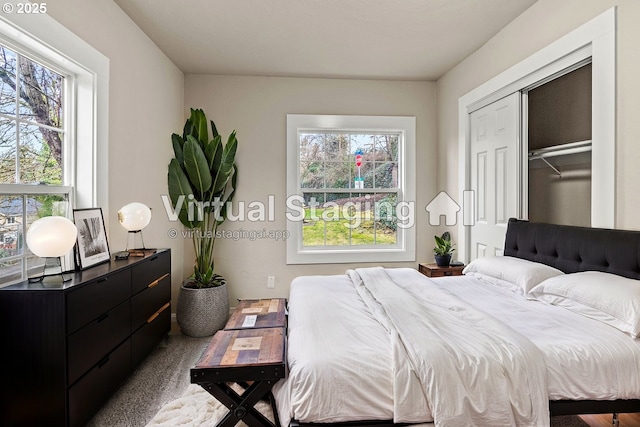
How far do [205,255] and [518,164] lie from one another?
3.13 metres

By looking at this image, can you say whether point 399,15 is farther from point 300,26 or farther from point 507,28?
point 507,28

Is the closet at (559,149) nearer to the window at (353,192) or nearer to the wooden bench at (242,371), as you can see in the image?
the window at (353,192)

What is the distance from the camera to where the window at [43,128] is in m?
1.82

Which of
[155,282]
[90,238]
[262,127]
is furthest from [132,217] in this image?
[262,127]

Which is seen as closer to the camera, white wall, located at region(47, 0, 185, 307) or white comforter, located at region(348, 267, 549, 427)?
white comforter, located at region(348, 267, 549, 427)

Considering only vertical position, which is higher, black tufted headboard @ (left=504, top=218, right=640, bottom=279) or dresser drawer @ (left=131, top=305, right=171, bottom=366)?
black tufted headboard @ (left=504, top=218, right=640, bottom=279)

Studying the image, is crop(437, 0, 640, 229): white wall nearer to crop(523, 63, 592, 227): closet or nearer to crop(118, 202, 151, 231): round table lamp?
crop(523, 63, 592, 227): closet

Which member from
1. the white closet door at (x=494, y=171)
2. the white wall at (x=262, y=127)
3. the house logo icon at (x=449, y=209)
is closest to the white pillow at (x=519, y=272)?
the white closet door at (x=494, y=171)

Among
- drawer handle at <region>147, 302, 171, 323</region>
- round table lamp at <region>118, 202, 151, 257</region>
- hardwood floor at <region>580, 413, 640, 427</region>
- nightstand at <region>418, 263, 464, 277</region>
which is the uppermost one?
round table lamp at <region>118, 202, 151, 257</region>

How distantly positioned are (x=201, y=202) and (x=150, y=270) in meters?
1.10

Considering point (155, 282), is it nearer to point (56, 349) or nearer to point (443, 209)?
point (56, 349)

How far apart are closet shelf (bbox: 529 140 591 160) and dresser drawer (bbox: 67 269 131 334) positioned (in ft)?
10.7

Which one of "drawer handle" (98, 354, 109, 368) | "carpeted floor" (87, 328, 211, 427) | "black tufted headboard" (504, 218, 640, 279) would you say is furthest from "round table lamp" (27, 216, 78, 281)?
"black tufted headboard" (504, 218, 640, 279)

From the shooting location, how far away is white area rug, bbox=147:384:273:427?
1957mm
